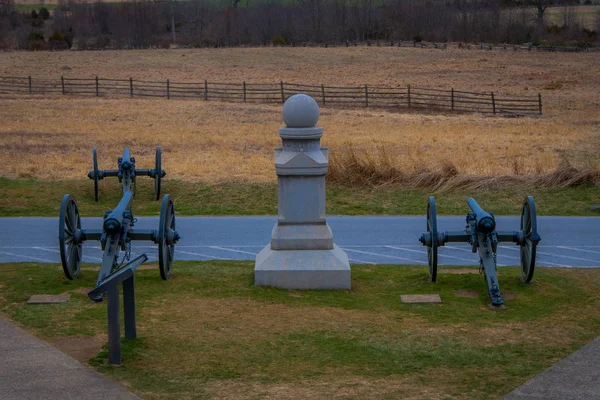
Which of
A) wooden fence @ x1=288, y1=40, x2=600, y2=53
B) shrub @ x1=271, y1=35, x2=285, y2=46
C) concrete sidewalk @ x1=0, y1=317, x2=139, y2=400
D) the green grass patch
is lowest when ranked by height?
concrete sidewalk @ x1=0, y1=317, x2=139, y2=400

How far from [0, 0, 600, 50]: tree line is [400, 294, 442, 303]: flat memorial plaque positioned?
257 ft

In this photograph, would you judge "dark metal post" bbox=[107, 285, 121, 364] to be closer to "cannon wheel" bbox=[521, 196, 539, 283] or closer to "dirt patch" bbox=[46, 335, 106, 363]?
"dirt patch" bbox=[46, 335, 106, 363]

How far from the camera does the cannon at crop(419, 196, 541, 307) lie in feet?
35.0

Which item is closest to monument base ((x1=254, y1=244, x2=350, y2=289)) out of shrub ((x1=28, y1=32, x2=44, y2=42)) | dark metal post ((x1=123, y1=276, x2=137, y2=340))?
dark metal post ((x1=123, y1=276, x2=137, y2=340))

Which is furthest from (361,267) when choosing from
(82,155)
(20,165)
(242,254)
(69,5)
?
(69,5)

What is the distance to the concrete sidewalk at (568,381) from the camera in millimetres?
7422

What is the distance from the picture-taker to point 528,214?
1134cm

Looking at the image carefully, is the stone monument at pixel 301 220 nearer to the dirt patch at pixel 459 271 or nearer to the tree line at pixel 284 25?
the dirt patch at pixel 459 271

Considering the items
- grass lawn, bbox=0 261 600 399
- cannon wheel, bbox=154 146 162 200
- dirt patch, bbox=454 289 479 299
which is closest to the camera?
grass lawn, bbox=0 261 600 399

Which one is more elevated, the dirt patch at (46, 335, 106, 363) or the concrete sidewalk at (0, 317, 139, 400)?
the concrete sidewalk at (0, 317, 139, 400)

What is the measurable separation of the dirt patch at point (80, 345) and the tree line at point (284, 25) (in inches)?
3118

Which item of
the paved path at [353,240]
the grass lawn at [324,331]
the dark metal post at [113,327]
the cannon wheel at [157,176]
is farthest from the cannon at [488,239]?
the cannon wheel at [157,176]

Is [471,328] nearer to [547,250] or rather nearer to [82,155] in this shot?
[547,250]

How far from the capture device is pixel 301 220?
11.5m
